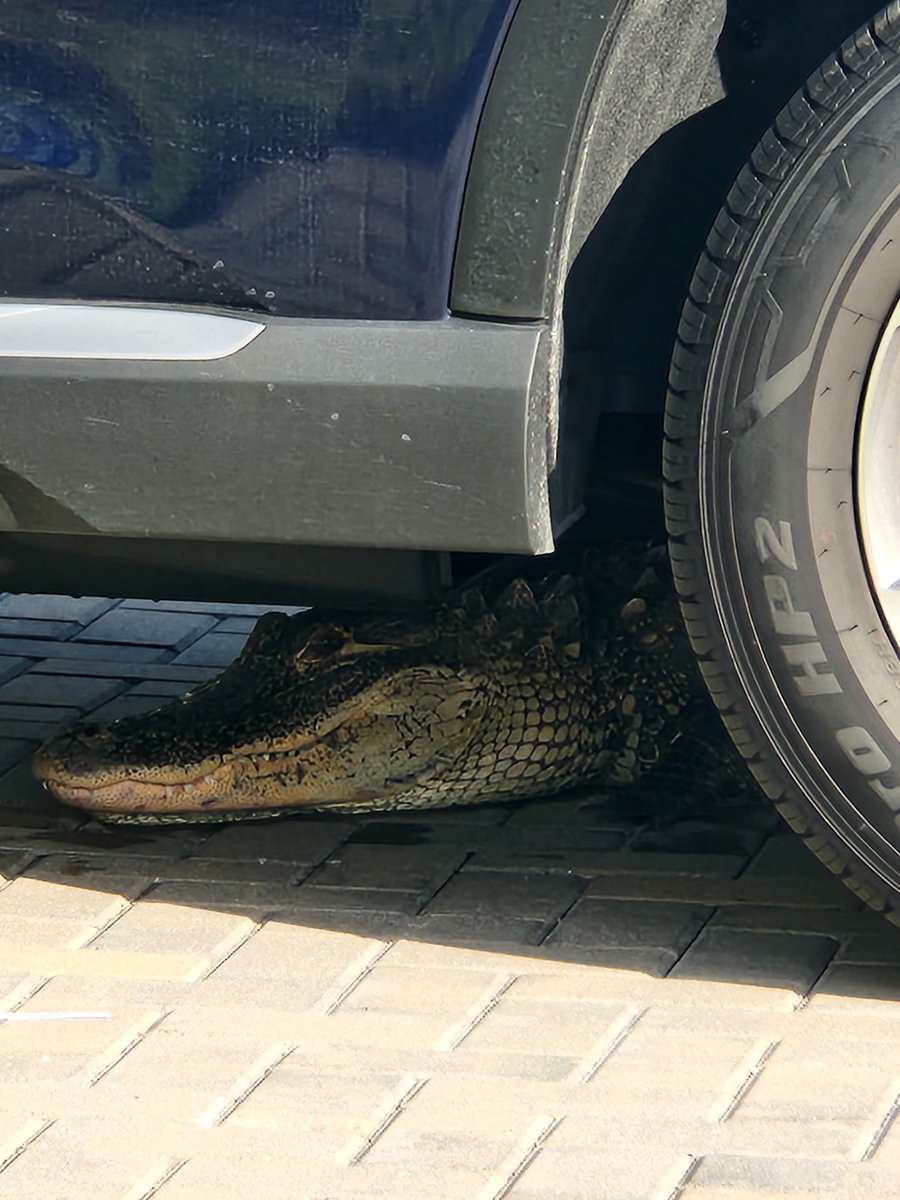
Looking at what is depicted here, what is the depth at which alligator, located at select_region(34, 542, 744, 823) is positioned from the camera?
305 cm

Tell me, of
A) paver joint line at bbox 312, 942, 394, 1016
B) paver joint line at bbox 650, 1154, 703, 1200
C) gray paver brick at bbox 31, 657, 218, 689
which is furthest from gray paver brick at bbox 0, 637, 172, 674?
paver joint line at bbox 650, 1154, 703, 1200

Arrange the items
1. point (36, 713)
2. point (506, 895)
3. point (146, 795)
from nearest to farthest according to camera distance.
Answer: point (506, 895) → point (146, 795) → point (36, 713)

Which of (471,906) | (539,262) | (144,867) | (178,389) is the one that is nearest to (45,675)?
(144,867)

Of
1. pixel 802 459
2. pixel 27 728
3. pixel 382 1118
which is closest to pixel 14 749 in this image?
pixel 27 728

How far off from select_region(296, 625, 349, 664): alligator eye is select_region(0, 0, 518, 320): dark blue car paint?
1111mm

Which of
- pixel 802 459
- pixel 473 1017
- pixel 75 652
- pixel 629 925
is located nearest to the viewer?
pixel 802 459

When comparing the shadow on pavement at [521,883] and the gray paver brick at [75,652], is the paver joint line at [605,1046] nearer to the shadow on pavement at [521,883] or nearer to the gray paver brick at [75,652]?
the shadow on pavement at [521,883]

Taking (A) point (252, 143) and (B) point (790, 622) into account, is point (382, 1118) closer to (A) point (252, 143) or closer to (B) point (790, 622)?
(B) point (790, 622)

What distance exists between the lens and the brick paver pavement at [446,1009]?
197 centimetres

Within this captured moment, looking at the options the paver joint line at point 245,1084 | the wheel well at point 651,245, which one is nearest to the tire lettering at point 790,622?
the wheel well at point 651,245

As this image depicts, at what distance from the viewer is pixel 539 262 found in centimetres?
213

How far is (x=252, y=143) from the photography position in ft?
7.02

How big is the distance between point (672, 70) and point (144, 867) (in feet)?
4.97

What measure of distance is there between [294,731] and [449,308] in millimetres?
1181
